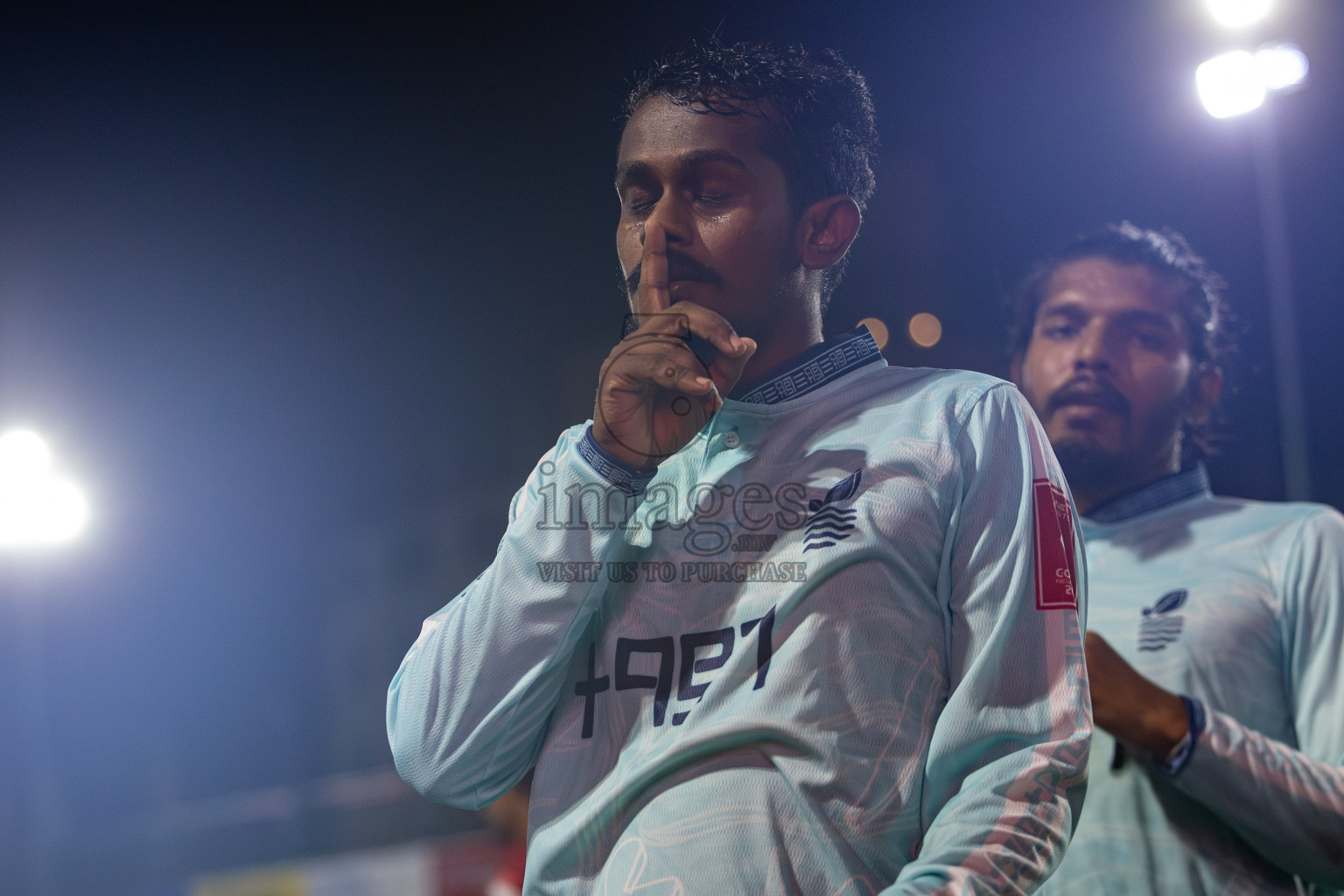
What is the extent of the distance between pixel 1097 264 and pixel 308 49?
1372 millimetres

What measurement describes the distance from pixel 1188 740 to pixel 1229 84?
122cm

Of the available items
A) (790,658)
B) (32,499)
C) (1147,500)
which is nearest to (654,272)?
(790,658)

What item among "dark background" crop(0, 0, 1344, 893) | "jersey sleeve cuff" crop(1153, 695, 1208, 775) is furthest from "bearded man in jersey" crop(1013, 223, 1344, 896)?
"dark background" crop(0, 0, 1344, 893)

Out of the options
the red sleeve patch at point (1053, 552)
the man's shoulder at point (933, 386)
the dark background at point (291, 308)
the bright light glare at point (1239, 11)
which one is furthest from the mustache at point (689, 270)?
the bright light glare at point (1239, 11)

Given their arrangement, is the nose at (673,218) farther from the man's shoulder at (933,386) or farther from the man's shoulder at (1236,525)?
the man's shoulder at (1236,525)

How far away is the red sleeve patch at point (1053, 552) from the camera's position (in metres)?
1.04

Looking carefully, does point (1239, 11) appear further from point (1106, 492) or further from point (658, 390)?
point (658, 390)

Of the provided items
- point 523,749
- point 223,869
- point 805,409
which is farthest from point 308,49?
point 223,869

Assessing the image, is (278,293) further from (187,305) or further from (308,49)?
(308,49)

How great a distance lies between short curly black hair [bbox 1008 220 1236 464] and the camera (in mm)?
1778

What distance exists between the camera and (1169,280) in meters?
1.83

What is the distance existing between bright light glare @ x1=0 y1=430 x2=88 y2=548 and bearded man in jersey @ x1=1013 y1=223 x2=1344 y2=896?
1.60m

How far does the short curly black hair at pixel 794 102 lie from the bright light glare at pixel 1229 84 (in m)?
0.84

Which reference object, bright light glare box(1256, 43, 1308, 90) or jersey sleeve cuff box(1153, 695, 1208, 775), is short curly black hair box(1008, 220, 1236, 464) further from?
jersey sleeve cuff box(1153, 695, 1208, 775)
